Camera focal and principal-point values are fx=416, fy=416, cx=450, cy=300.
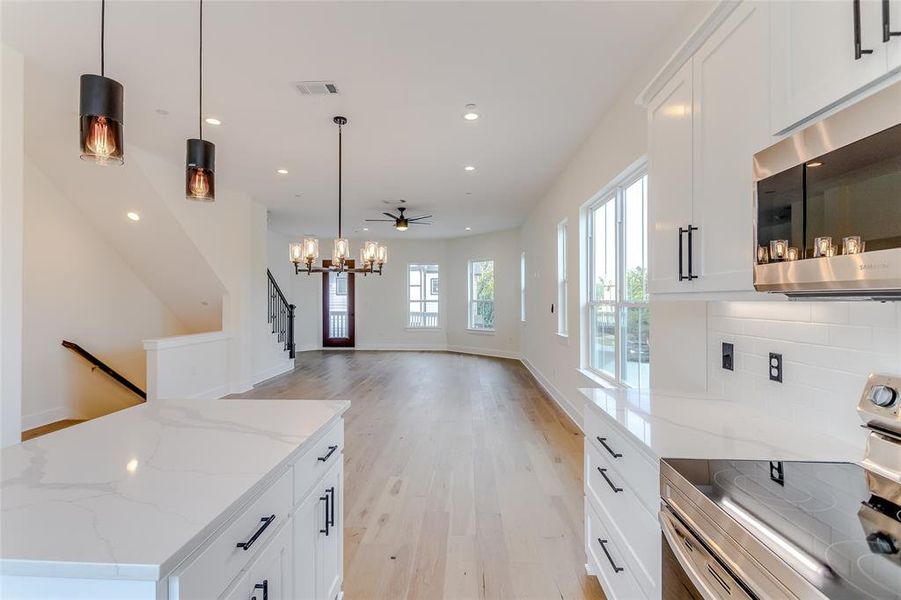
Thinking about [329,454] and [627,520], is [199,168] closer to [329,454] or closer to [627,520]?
[329,454]

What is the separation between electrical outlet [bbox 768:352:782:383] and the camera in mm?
1617

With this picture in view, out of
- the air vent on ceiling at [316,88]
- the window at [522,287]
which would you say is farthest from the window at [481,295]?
the air vent on ceiling at [316,88]

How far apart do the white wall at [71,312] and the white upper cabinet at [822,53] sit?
20.2 feet

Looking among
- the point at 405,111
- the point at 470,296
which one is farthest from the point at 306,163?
the point at 470,296

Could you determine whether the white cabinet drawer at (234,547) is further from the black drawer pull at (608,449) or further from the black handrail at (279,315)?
the black handrail at (279,315)

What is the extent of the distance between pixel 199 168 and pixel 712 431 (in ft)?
8.76

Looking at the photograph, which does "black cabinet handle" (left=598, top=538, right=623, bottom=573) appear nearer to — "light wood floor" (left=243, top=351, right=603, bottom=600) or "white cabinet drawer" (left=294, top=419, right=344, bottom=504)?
"light wood floor" (left=243, top=351, right=603, bottom=600)

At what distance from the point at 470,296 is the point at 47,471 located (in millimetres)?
9518

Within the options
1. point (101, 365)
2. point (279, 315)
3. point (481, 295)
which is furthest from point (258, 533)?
point (481, 295)

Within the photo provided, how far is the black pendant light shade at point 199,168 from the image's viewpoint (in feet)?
7.27

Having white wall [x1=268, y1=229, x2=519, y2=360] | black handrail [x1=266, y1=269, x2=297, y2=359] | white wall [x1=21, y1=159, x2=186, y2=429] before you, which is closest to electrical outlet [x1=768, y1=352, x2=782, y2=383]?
white wall [x1=21, y1=159, x2=186, y2=429]

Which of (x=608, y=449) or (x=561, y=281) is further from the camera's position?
(x=561, y=281)

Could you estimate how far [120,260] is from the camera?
567cm

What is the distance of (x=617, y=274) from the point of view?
3617 mm
